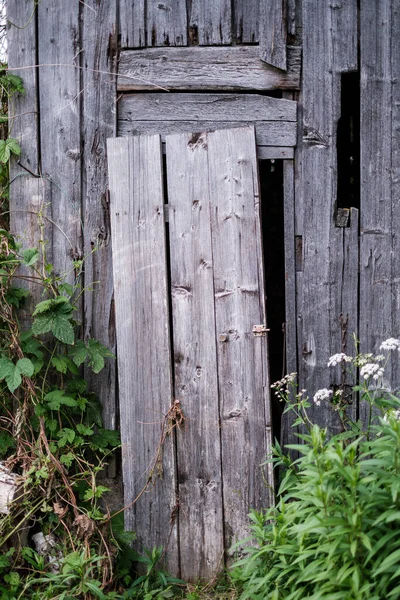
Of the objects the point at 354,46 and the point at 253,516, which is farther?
the point at 354,46

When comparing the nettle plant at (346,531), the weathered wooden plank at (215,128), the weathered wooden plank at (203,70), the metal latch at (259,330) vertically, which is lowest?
the nettle plant at (346,531)

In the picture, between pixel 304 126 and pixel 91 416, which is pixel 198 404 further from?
pixel 304 126

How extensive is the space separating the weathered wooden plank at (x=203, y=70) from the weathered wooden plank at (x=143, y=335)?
38 cm

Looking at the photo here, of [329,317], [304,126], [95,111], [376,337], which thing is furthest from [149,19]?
[376,337]

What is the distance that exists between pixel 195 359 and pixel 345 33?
2018 mm

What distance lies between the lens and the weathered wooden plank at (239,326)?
3518 millimetres

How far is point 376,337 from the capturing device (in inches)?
144

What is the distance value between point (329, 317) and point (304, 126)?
1100mm

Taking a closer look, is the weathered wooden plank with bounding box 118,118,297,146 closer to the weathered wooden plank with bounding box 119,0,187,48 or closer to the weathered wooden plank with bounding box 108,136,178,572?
the weathered wooden plank with bounding box 108,136,178,572

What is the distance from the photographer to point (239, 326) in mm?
3555

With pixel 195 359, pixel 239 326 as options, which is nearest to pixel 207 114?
pixel 239 326

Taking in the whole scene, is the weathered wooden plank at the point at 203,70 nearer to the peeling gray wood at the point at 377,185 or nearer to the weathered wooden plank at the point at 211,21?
the weathered wooden plank at the point at 211,21

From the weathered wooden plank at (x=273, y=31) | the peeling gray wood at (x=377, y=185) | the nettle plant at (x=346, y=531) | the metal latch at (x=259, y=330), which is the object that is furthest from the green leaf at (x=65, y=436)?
the weathered wooden plank at (x=273, y=31)

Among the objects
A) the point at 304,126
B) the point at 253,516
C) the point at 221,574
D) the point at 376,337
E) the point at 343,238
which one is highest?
the point at 304,126
